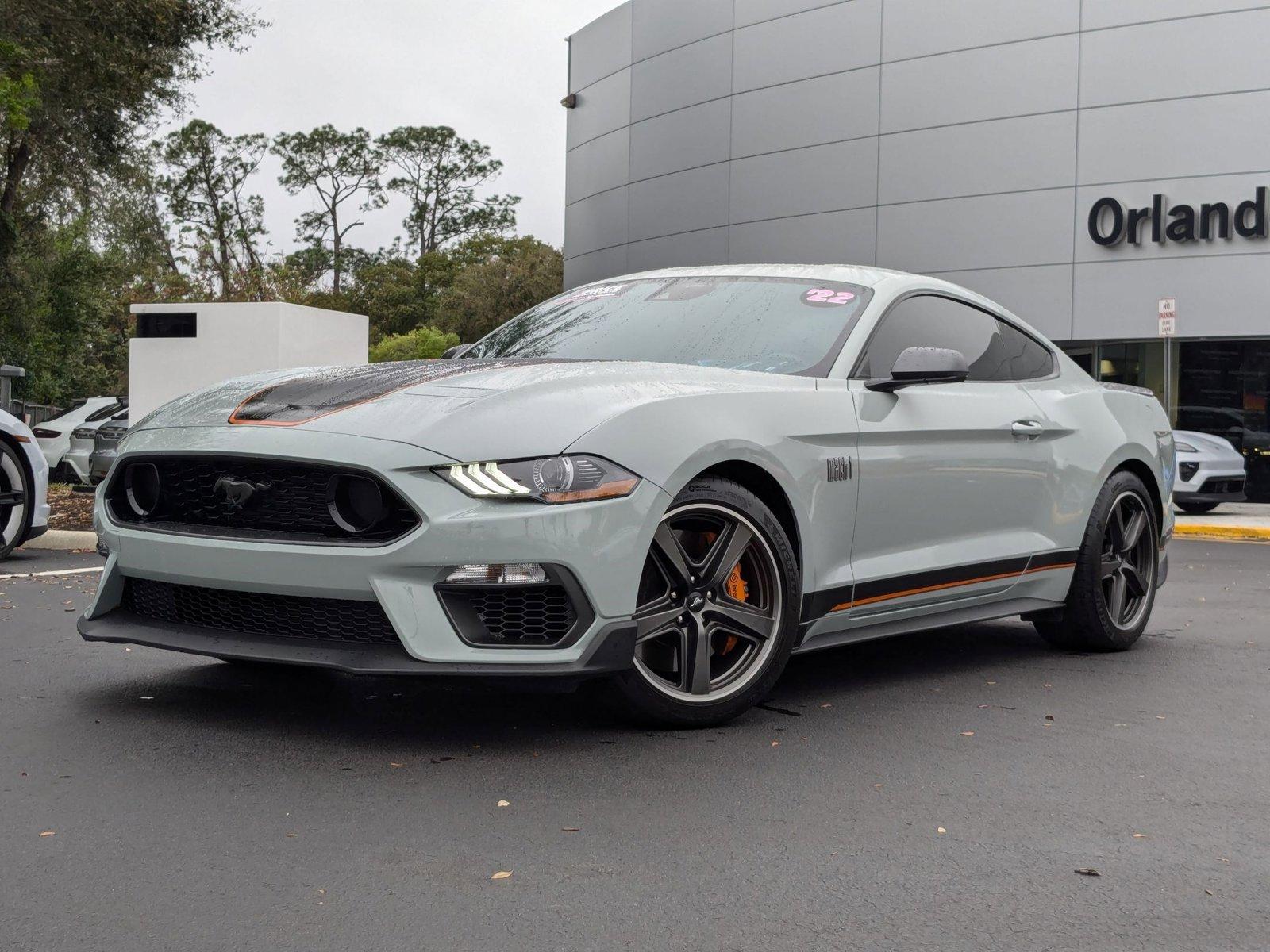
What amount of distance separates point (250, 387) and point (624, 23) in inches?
1094

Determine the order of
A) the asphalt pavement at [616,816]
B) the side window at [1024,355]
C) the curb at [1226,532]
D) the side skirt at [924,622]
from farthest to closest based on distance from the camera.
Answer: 1. the curb at [1226,532]
2. the side window at [1024,355]
3. the side skirt at [924,622]
4. the asphalt pavement at [616,816]

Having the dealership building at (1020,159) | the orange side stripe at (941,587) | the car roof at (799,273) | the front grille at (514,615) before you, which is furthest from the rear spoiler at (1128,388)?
the dealership building at (1020,159)

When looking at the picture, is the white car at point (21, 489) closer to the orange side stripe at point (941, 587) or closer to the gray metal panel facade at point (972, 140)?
the orange side stripe at point (941, 587)

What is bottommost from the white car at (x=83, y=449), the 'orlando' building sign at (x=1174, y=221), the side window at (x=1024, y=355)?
the white car at (x=83, y=449)

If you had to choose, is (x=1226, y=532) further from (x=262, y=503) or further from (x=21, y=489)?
(x=262, y=503)

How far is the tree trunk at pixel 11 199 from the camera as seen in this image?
914 inches

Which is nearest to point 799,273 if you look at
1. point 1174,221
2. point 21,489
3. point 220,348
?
point 21,489

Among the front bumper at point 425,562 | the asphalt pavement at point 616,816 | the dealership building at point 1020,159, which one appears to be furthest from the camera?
the dealership building at point 1020,159

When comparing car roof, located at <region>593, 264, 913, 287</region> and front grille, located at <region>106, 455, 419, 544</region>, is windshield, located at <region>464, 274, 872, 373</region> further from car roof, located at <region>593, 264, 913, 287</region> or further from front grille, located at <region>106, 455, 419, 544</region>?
front grille, located at <region>106, 455, 419, 544</region>

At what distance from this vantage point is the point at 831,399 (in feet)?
15.8

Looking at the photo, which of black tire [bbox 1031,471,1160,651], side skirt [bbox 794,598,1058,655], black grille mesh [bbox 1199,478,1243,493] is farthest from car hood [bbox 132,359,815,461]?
black grille mesh [bbox 1199,478,1243,493]

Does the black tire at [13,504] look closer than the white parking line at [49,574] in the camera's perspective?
No

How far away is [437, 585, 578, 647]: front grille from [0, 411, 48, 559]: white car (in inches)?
231

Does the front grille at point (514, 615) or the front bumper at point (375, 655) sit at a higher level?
the front grille at point (514, 615)
